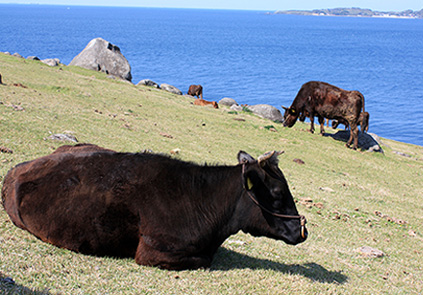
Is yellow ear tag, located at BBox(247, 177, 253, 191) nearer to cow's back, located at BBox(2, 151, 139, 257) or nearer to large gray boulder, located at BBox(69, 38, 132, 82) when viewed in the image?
cow's back, located at BBox(2, 151, 139, 257)

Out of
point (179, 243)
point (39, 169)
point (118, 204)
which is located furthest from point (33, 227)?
point (179, 243)

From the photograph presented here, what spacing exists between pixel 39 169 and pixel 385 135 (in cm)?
3748

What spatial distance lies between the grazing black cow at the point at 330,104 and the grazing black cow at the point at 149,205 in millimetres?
17570

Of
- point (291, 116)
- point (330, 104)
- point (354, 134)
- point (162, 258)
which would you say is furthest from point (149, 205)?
point (291, 116)

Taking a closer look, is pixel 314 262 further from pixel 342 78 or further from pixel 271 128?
pixel 342 78

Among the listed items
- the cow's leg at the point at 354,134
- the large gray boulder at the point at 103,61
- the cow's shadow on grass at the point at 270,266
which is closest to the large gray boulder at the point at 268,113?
the cow's leg at the point at 354,134

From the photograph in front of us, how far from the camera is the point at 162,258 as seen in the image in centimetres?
598

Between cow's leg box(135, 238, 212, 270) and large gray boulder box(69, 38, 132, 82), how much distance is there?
105ft

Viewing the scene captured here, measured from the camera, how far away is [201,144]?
16703mm

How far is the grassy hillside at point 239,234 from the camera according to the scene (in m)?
5.74

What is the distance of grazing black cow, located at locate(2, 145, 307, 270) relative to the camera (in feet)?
19.9

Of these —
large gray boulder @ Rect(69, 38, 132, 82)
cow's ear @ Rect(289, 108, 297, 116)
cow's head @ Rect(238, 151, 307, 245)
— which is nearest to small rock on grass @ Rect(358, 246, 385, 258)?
cow's head @ Rect(238, 151, 307, 245)

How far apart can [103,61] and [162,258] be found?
33.2 m

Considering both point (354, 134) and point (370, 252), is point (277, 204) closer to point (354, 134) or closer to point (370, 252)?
point (370, 252)
